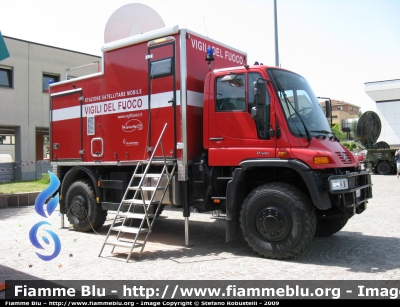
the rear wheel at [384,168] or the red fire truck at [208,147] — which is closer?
the red fire truck at [208,147]

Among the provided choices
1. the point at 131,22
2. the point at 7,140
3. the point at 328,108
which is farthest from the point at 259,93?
the point at 7,140

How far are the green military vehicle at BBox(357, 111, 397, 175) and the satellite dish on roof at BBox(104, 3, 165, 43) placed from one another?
19.7 meters

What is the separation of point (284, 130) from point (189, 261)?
2.41 m

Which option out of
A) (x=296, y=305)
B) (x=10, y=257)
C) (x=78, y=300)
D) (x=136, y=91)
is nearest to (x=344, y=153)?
(x=296, y=305)

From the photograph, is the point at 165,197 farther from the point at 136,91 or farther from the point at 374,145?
the point at 374,145

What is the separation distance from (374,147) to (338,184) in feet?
75.9

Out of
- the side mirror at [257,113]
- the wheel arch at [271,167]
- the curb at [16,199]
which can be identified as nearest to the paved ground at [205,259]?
the wheel arch at [271,167]

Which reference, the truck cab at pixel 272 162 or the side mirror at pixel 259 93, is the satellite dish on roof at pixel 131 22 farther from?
the side mirror at pixel 259 93

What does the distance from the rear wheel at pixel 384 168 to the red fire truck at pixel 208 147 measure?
64.7 feet

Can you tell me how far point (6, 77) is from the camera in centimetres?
2152

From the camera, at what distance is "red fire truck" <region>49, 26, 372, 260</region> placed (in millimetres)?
5797

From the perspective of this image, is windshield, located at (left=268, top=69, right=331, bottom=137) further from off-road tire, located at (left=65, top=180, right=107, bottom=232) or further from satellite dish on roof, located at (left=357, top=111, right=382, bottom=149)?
satellite dish on roof, located at (left=357, top=111, right=382, bottom=149)

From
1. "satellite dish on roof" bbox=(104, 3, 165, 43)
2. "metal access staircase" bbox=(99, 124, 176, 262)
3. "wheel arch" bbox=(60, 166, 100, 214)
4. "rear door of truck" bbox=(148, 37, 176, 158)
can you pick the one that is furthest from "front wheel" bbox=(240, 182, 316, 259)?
"satellite dish on roof" bbox=(104, 3, 165, 43)

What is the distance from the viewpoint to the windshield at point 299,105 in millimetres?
6023
